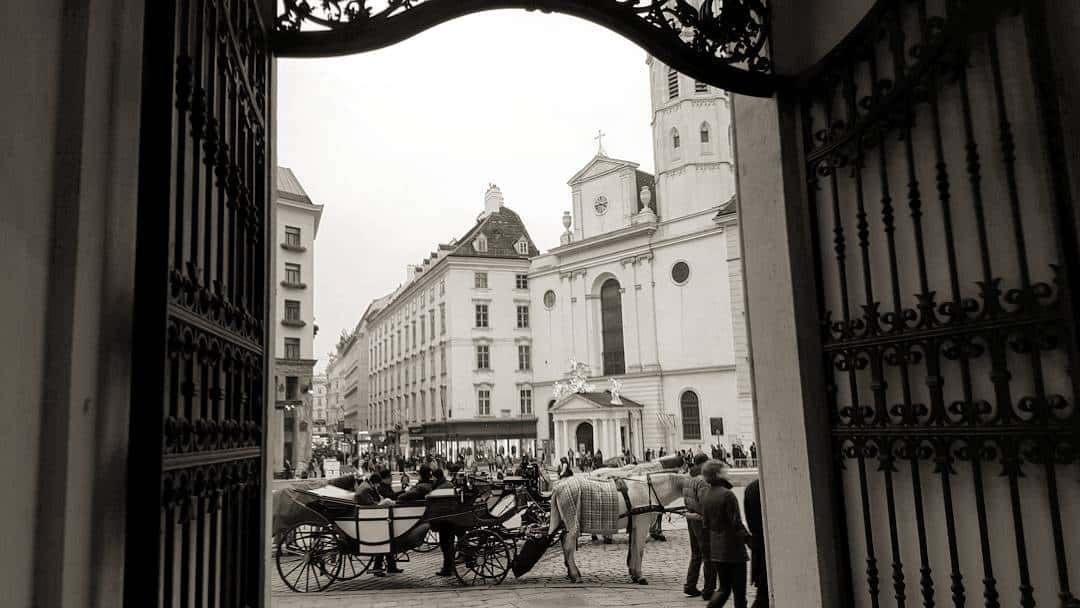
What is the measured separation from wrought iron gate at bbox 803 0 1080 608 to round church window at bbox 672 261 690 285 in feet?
123

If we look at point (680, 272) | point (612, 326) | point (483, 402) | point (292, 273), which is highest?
point (680, 272)

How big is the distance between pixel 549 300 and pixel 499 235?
7683mm

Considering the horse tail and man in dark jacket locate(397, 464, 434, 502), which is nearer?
the horse tail

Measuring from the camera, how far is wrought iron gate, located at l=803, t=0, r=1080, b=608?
238 centimetres

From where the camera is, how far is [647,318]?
138 feet

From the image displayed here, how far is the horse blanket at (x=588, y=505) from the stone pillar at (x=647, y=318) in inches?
1232

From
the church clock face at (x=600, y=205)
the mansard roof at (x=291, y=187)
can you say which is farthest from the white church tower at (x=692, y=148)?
the mansard roof at (x=291, y=187)

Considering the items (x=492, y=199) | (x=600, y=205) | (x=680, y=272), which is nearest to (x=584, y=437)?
(x=680, y=272)

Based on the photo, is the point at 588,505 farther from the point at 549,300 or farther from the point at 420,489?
the point at 549,300

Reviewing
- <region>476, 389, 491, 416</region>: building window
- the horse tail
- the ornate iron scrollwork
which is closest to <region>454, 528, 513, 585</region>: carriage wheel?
the horse tail

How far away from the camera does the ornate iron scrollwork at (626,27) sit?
3.39 metres

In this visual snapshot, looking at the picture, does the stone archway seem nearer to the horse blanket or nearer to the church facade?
the church facade

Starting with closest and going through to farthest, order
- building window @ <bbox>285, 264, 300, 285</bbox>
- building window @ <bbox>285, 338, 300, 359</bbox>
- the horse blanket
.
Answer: the horse blanket → building window @ <bbox>285, 338, 300, 359</bbox> → building window @ <bbox>285, 264, 300, 285</bbox>

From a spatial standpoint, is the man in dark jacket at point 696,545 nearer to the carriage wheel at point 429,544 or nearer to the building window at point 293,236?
the carriage wheel at point 429,544
